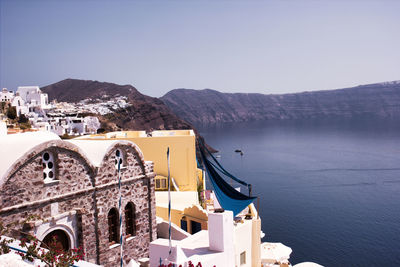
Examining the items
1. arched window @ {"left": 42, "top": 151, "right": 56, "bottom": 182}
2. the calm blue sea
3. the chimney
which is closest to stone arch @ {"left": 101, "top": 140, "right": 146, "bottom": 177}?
arched window @ {"left": 42, "top": 151, "right": 56, "bottom": 182}

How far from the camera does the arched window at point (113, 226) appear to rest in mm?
10102

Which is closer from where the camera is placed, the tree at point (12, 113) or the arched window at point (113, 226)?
the arched window at point (113, 226)

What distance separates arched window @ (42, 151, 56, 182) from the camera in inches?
328

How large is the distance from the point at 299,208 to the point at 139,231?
34.2 metres

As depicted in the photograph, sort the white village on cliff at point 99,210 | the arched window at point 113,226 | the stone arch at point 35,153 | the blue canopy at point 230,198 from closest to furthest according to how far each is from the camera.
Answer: the stone arch at point 35,153 → the white village on cliff at point 99,210 → the arched window at point 113,226 → the blue canopy at point 230,198

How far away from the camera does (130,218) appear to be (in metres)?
11.0

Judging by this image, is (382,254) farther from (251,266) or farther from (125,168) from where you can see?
(125,168)

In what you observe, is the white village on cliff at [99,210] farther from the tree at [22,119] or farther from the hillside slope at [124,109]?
the hillside slope at [124,109]

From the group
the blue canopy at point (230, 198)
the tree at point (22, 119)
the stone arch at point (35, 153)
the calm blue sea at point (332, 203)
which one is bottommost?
the calm blue sea at point (332, 203)

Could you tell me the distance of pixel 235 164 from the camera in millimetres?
77750

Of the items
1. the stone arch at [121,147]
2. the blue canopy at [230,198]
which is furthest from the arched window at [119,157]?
the blue canopy at [230,198]

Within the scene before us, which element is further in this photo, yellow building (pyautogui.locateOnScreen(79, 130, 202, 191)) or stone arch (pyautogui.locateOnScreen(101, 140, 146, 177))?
yellow building (pyautogui.locateOnScreen(79, 130, 202, 191))

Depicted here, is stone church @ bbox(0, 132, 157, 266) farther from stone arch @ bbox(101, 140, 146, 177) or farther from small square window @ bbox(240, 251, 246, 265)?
small square window @ bbox(240, 251, 246, 265)

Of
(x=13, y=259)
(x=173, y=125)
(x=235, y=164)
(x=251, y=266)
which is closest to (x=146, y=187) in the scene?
(x=251, y=266)
